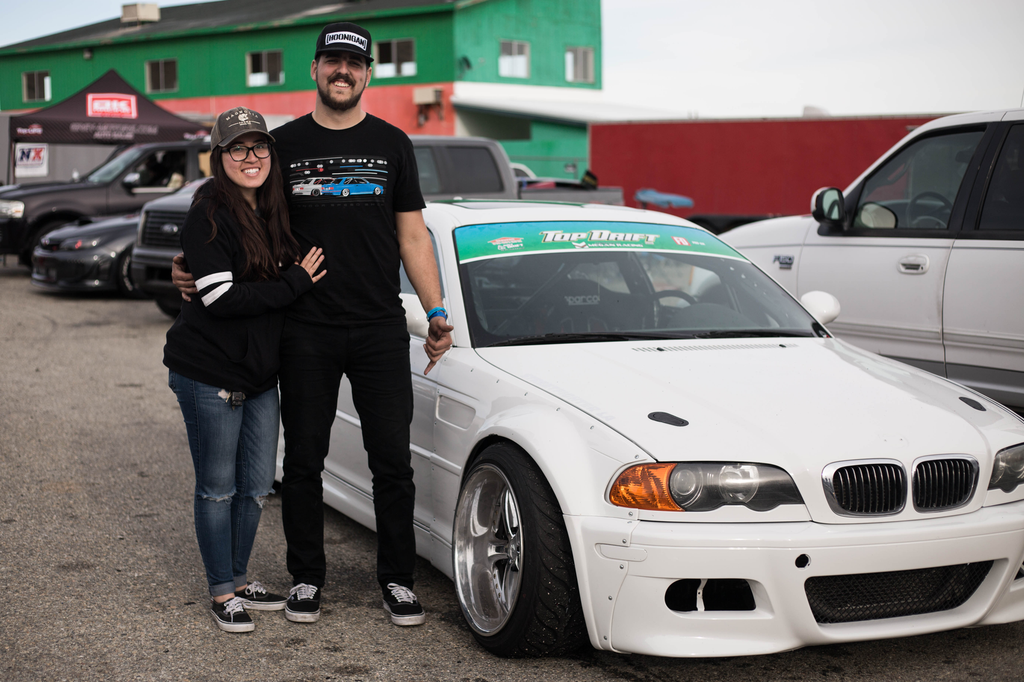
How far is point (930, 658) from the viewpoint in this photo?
11.0ft

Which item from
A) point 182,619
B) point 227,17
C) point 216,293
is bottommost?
point 182,619

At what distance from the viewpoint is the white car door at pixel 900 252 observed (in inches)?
223

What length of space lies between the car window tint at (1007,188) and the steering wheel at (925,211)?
25cm

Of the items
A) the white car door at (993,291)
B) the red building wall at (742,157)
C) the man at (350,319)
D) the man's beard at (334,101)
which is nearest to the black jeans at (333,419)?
the man at (350,319)

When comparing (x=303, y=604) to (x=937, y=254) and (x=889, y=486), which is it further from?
(x=937, y=254)

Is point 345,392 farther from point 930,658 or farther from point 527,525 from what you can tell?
point 930,658

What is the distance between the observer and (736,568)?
2852 millimetres

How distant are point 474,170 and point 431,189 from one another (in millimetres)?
635

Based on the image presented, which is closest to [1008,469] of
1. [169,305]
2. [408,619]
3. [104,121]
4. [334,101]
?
[408,619]

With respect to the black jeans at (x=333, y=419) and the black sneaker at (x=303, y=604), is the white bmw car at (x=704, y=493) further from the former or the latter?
the black sneaker at (x=303, y=604)

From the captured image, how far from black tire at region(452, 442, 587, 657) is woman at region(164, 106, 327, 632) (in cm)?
80

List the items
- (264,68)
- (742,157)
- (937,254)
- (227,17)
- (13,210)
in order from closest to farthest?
(937,254), (13,210), (742,157), (264,68), (227,17)

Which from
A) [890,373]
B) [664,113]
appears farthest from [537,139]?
[890,373]

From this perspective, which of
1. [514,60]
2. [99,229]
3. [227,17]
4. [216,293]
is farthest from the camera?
[227,17]
